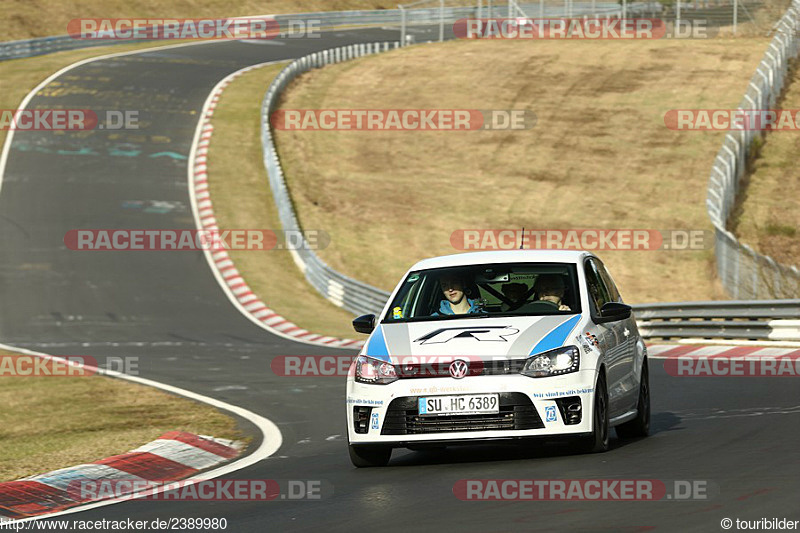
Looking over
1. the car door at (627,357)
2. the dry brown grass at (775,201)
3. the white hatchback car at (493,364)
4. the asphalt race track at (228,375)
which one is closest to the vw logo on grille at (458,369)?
the white hatchback car at (493,364)

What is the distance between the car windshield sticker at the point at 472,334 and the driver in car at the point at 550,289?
808 mm

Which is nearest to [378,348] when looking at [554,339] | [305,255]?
[554,339]

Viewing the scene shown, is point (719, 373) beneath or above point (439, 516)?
beneath

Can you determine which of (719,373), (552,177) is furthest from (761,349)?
(552,177)

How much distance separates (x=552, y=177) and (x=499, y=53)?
16.5 m

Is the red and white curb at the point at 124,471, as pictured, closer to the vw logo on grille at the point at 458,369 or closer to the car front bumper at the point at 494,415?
the car front bumper at the point at 494,415

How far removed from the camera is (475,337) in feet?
31.2

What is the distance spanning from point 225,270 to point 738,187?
531 inches

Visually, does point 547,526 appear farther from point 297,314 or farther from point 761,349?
point 297,314

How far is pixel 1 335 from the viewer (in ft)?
81.8

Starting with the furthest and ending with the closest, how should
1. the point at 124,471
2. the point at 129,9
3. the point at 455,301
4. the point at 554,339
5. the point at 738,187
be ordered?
the point at 129,9 < the point at 738,187 < the point at 124,471 < the point at 455,301 < the point at 554,339

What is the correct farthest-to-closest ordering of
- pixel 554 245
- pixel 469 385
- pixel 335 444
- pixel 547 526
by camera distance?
1. pixel 554 245
2. pixel 335 444
3. pixel 469 385
4. pixel 547 526

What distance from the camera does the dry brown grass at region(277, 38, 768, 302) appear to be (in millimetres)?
35094

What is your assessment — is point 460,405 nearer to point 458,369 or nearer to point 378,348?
point 458,369
